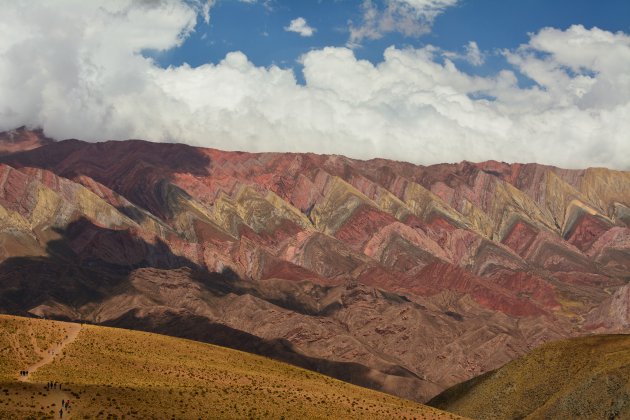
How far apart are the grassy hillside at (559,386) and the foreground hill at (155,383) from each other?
25.2 metres

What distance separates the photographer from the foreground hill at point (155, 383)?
3374 inches

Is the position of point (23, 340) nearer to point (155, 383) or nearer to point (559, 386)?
point (155, 383)

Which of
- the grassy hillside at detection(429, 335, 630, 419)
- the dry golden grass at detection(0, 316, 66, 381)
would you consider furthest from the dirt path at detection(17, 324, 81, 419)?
the grassy hillside at detection(429, 335, 630, 419)

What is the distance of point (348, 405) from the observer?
10369cm

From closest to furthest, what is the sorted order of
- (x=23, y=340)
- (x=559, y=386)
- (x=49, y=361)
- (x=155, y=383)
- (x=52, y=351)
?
(x=155, y=383), (x=49, y=361), (x=52, y=351), (x=23, y=340), (x=559, y=386)

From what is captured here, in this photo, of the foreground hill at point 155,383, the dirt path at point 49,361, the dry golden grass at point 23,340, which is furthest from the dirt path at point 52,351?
the dry golden grass at point 23,340

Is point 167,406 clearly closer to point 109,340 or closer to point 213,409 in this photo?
point 213,409

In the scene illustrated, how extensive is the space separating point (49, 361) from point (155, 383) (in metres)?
13.2

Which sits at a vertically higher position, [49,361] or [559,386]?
[559,386]

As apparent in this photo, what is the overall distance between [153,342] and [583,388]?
60.0 meters

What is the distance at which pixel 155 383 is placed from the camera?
9794 centimetres

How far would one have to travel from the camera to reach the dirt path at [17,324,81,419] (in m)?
83.0

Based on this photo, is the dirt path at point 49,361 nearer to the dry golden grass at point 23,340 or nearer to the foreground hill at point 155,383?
the foreground hill at point 155,383

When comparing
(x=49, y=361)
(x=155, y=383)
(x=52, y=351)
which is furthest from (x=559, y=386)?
(x=49, y=361)
